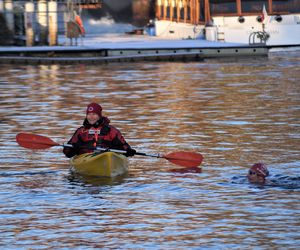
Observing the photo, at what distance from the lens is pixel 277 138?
2372 cm

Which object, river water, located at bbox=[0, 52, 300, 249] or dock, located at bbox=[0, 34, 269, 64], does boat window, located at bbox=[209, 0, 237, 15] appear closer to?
dock, located at bbox=[0, 34, 269, 64]

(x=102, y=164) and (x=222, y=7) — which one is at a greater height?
(x=222, y=7)

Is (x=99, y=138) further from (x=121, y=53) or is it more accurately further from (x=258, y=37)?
(x=258, y=37)

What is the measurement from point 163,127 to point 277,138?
3.43 m

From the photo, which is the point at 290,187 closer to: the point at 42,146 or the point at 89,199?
the point at 89,199

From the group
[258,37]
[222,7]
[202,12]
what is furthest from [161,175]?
[202,12]

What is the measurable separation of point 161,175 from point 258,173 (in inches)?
73.8

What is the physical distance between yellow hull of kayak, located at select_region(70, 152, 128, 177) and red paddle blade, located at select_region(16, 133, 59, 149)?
1.86 meters

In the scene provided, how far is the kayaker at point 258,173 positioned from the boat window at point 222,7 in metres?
43.4

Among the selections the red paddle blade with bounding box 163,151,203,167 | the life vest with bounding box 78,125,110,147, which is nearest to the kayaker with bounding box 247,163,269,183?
the red paddle blade with bounding box 163,151,203,167

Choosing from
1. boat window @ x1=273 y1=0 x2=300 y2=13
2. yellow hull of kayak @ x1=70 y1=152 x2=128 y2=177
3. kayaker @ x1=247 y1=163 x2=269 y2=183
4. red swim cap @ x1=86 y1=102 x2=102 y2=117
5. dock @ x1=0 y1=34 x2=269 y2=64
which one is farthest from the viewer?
boat window @ x1=273 y1=0 x2=300 y2=13

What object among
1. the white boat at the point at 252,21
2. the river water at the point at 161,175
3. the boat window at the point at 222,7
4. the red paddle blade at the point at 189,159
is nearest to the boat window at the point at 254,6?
the white boat at the point at 252,21

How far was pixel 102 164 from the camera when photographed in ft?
62.1

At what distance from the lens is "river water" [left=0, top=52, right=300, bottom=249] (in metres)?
14.6
